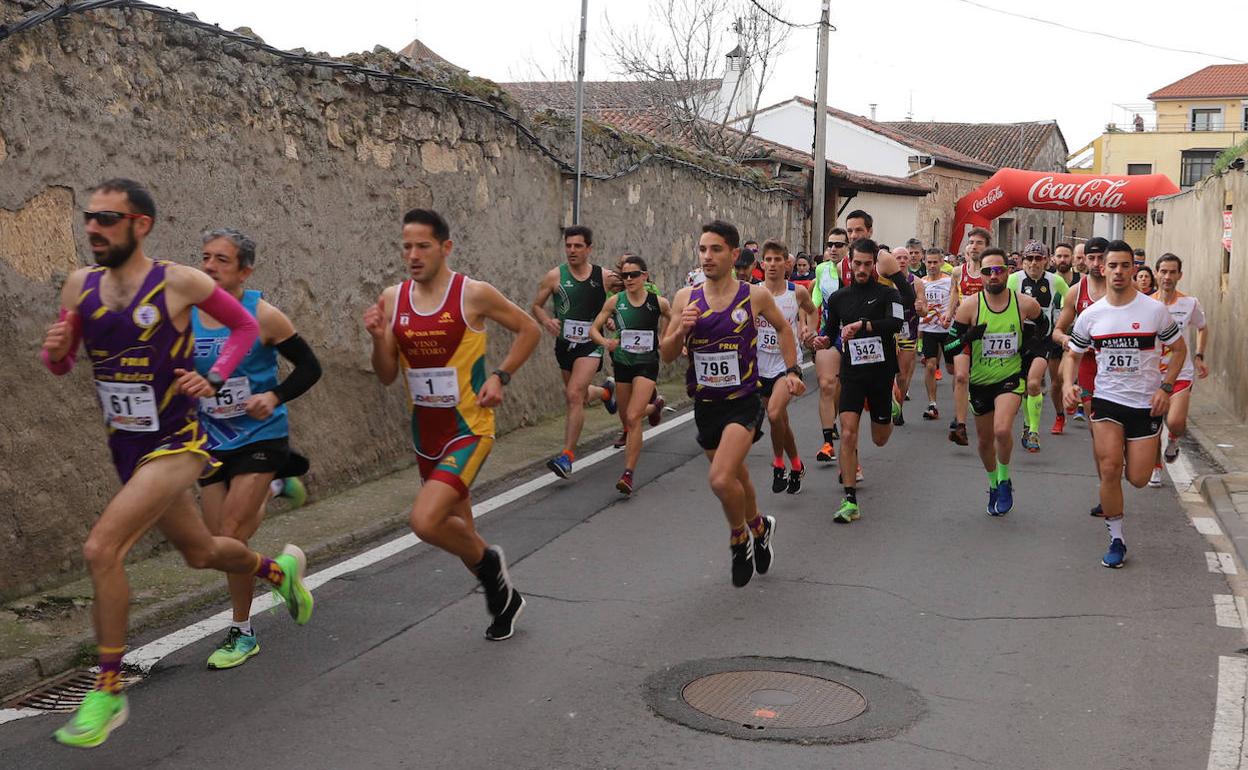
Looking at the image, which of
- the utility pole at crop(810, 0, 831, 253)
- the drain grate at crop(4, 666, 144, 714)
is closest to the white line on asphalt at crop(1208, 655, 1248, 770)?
the drain grate at crop(4, 666, 144, 714)

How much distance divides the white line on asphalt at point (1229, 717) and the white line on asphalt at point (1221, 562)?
178 cm

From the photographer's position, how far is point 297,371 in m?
5.38

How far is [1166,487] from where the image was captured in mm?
9867

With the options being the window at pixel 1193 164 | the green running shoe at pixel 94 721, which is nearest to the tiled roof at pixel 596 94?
the green running shoe at pixel 94 721

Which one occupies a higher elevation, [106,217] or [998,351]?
[106,217]

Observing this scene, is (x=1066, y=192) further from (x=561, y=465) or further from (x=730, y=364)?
(x=730, y=364)

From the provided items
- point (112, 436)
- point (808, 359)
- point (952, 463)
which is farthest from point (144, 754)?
point (808, 359)

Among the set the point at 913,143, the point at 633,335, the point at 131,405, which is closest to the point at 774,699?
the point at 131,405

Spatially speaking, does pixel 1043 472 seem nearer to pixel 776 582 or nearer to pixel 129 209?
pixel 776 582

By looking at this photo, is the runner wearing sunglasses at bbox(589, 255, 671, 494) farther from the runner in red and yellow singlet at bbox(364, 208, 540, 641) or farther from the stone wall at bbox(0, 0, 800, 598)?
the runner in red and yellow singlet at bbox(364, 208, 540, 641)

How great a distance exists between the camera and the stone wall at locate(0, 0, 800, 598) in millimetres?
6281

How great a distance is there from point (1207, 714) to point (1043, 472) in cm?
564

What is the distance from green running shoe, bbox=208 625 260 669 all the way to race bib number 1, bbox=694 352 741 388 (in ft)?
8.74

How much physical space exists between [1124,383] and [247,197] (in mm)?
5383
